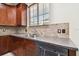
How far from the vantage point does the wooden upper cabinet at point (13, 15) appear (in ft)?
3.97

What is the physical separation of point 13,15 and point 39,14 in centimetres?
22

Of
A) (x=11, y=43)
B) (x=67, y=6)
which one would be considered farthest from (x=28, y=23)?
(x=67, y=6)

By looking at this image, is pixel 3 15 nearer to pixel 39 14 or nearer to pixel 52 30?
pixel 39 14

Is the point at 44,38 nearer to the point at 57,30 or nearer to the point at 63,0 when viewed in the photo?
the point at 57,30

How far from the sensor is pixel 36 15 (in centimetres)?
123

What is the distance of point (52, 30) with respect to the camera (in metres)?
1.19

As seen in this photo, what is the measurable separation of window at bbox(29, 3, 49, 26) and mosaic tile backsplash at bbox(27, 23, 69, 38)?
0.14 feet

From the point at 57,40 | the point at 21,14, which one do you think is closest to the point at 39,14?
the point at 21,14

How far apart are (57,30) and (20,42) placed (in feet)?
1.08

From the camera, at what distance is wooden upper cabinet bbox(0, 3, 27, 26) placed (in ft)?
3.97

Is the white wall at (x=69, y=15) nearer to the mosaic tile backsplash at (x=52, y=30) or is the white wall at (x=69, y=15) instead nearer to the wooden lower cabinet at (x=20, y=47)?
the mosaic tile backsplash at (x=52, y=30)

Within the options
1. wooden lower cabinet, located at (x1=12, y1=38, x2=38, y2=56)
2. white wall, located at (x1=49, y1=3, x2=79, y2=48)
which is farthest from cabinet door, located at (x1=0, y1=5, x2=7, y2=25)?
white wall, located at (x1=49, y1=3, x2=79, y2=48)

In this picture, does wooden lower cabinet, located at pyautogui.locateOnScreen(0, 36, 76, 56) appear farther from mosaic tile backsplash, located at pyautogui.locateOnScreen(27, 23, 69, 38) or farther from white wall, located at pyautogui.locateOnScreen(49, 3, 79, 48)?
white wall, located at pyautogui.locateOnScreen(49, 3, 79, 48)

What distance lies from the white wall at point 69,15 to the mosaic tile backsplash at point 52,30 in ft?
0.11
